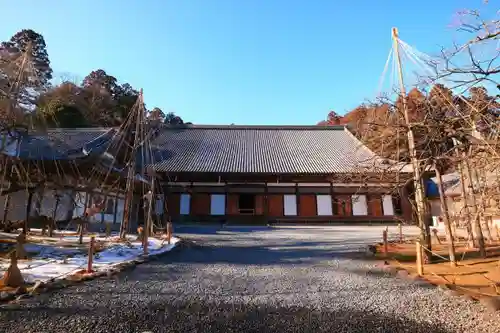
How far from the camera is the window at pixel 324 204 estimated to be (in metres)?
20.1

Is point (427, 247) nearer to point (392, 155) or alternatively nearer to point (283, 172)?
point (392, 155)

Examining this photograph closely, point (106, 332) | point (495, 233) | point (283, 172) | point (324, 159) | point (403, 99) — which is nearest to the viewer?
point (106, 332)

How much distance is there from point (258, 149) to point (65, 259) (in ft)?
61.7

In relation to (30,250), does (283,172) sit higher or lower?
higher

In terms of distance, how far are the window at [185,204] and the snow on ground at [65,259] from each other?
32.9ft

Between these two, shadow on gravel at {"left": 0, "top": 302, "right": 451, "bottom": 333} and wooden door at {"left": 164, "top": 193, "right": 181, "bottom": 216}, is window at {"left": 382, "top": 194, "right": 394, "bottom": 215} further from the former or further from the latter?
shadow on gravel at {"left": 0, "top": 302, "right": 451, "bottom": 333}

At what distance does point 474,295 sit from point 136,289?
5.86 metres

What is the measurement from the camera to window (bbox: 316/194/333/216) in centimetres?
2012

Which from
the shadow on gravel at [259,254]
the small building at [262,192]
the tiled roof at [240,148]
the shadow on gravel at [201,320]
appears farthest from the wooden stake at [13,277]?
the small building at [262,192]

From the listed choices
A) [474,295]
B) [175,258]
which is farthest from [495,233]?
[175,258]

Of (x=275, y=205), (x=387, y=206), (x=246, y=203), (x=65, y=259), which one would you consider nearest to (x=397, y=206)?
(x=387, y=206)

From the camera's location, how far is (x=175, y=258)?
328 inches

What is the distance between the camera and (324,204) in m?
20.3

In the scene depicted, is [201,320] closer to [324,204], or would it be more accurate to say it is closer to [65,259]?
[65,259]
